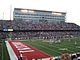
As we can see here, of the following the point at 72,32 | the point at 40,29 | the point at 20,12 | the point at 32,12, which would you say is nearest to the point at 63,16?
the point at 32,12

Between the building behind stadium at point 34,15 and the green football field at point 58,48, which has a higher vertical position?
the building behind stadium at point 34,15

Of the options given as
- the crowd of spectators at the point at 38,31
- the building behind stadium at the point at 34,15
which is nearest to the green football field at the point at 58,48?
the crowd of spectators at the point at 38,31

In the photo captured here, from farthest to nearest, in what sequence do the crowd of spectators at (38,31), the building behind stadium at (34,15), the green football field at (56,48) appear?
1. the building behind stadium at (34,15)
2. the crowd of spectators at (38,31)
3. the green football field at (56,48)

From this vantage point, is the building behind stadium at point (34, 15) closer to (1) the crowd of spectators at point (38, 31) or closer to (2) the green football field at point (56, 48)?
(1) the crowd of spectators at point (38, 31)

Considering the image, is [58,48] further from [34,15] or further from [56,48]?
[34,15]

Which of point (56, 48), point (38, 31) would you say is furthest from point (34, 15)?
point (56, 48)

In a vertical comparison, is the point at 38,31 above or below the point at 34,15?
below

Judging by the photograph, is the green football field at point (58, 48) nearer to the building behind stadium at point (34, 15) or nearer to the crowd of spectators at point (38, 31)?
the crowd of spectators at point (38, 31)

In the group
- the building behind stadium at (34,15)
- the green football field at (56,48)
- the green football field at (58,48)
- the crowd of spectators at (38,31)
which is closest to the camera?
the green football field at (56,48)

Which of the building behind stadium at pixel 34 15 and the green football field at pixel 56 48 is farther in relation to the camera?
the building behind stadium at pixel 34 15

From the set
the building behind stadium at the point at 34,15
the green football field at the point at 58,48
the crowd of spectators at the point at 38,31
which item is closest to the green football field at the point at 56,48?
the green football field at the point at 58,48

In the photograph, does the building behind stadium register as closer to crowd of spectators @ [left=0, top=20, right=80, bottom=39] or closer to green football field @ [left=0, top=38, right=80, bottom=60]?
crowd of spectators @ [left=0, top=20, right=80, bottom=39]

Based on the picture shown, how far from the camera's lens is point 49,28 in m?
53.9

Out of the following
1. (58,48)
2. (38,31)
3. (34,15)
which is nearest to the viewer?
(58,48)
